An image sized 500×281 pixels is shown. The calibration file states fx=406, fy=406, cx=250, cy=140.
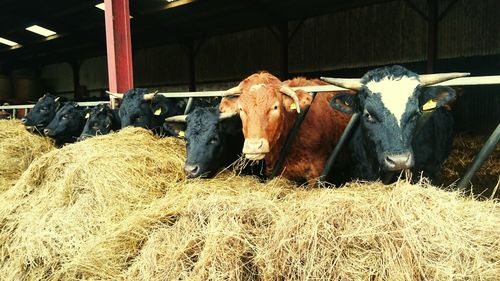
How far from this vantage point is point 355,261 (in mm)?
1993

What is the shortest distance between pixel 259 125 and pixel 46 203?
1952mm

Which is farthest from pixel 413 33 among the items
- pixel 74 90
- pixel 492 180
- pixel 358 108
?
pixel 74 90

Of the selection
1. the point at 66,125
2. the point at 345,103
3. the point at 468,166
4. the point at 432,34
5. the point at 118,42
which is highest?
the point at 432,34

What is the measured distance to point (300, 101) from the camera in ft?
12.8

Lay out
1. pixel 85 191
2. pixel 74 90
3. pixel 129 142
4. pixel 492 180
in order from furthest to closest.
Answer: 1. pixel 74 90
2. pixel 492 180
3. pixel 129 142
4. pixel 85 191

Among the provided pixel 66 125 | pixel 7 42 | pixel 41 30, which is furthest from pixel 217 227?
pixel 7 42

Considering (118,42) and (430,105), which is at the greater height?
(118,42)

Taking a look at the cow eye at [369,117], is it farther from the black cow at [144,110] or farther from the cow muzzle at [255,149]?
the black cow at [144,110]

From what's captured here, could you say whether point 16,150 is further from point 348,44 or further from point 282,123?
point 348,44

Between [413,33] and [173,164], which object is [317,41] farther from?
[173,164]

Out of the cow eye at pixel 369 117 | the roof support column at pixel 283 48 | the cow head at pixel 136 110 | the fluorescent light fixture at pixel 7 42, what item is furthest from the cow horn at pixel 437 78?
the fluorescent light fixture at pixel 7 42

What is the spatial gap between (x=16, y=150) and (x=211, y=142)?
391 centimetres

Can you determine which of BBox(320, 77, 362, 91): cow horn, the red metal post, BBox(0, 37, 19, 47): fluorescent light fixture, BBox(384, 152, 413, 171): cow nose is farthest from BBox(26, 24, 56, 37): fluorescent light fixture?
BBox(384, 152, 413, 171): cow nose

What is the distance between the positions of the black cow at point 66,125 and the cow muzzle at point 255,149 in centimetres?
428
